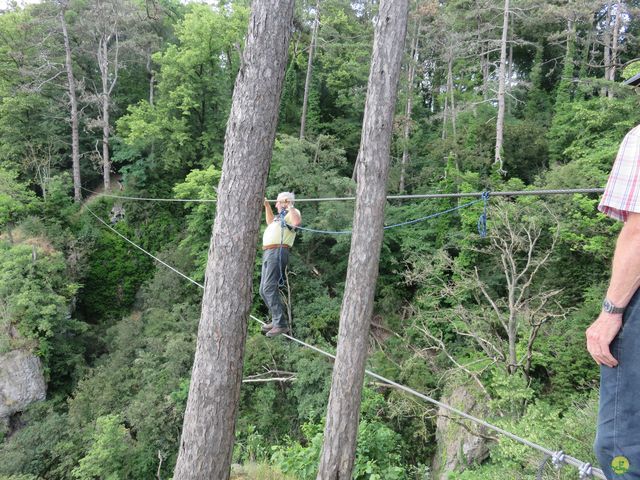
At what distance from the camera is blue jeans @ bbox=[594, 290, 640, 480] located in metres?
1.23

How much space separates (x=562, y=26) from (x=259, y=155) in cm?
2545

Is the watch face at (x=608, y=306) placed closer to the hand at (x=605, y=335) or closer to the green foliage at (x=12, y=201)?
the hand at (x=605, y=335)

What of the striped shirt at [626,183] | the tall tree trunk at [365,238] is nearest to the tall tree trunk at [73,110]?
the tall tree trunk at [365,238]

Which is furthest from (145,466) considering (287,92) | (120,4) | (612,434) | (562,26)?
(562,26)

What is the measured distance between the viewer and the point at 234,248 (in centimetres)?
289

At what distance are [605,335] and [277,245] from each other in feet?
14.9

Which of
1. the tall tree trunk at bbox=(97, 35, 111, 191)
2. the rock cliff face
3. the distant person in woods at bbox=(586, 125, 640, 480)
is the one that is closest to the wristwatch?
the distant person in woods at bbox=(586, 125, 640, 480)

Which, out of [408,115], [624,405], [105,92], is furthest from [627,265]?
[105,92]

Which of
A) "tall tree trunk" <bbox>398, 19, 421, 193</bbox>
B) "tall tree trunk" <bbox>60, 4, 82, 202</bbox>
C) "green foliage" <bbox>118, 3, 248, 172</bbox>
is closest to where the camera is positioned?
"tall tree trunk" <bbox>398, 19, 421, 193</bbox>

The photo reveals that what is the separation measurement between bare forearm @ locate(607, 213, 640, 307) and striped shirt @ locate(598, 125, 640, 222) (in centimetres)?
4

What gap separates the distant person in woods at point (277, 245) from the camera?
5215 millimetres

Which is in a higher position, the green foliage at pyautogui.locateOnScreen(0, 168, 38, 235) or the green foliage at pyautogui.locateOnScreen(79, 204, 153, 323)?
the green foliage at pyautogui.locateOnScreen(0, 168, 38, 235)

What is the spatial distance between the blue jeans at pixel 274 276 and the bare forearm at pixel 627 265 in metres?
4.56

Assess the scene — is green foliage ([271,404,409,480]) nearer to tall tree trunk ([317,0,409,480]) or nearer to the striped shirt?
tall tree trunk ([317,0,409,480])
